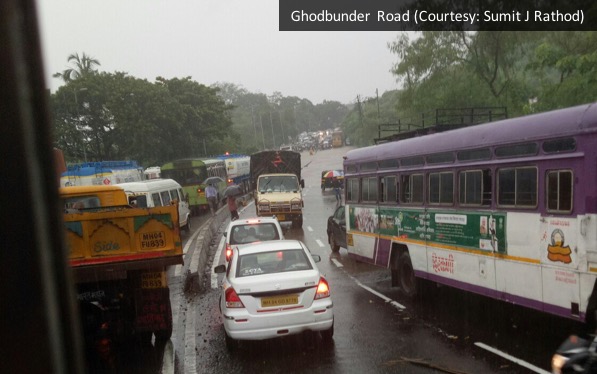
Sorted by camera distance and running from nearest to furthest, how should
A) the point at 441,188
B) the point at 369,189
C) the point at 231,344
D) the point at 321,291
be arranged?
the point at 321,291 → the point at 231,344 → the point at 441,188 → the point at 369,189

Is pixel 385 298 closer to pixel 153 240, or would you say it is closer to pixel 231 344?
pixel 231 344

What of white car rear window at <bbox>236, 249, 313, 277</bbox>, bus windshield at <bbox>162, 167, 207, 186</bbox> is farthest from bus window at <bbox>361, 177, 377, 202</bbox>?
bus windshield at <bbox>162, 167, 207, 186</bbox>

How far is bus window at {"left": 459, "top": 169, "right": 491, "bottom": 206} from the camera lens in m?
8.36

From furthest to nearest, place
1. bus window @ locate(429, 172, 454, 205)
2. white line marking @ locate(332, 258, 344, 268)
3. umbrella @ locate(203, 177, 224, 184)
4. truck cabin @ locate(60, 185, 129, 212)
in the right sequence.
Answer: umbrella @ locate(203, 177, 224, 184), white line marking @ locate(332, 258, 344, 268), truck cabin @ locate(60, 185, 129, 212), bus window @ locate(429, 172, 454, 205)

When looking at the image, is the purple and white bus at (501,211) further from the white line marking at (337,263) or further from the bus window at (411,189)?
the white line marking at (337,263)

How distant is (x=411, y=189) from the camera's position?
10.8 m

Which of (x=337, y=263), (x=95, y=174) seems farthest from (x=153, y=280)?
(x=95, y=174)

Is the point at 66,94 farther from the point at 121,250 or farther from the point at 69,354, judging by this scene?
the point at 69,354

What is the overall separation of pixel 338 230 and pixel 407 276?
19.1 feet

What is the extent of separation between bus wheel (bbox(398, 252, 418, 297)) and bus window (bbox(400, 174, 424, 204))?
3.53 feet

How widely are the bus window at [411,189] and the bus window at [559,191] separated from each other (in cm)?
343

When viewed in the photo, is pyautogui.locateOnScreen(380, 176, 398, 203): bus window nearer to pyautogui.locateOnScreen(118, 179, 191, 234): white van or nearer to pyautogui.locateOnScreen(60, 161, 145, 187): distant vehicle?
pyautogui.locateOnScreen(118, 179, 191, 234): white van

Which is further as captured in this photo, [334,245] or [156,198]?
[156,198]

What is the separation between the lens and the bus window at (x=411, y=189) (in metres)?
10.4
